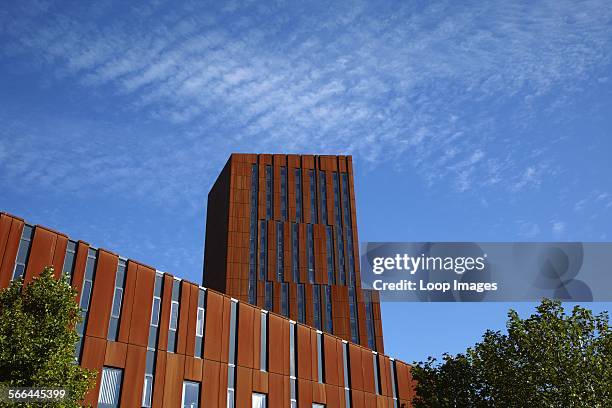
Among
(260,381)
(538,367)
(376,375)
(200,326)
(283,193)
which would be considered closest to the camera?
(538,367)

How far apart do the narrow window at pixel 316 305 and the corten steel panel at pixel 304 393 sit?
145 ft

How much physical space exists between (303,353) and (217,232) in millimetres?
59385

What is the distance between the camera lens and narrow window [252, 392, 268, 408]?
118 ft

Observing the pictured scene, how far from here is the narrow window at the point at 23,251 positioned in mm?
27578

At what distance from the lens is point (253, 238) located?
88.8 metres

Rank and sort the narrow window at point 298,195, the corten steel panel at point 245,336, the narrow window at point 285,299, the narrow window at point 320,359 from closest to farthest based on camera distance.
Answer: the corten steel panel at point 245,336, the narrow window at point 320,359, the narrow window at point 285,299, the narrow window at point 298,195

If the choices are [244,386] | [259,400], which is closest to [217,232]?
[259,400]

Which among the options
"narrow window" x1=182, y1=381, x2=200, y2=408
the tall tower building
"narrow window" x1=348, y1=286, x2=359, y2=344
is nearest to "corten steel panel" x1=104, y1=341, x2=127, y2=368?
"narrow window" x1=182, y1=381, x2=200, y2=408

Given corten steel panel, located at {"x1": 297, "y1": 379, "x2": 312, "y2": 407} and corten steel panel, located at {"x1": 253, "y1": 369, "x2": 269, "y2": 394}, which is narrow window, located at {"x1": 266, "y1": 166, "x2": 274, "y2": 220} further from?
corten steel panel, located at {"x1": 253, "y1": 369, "x2": 269, "y2": 394}

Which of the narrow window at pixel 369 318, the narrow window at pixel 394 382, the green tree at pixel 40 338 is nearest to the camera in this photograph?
the green tree at pixel 40 338

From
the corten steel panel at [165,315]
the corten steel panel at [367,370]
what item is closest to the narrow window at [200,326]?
the corten steel panel at [165,315]

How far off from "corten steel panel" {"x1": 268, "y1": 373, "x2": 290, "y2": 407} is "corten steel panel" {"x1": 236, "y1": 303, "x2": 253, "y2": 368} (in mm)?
1889

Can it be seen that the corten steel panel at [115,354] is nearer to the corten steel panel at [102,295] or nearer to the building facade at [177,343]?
the building facade at [177,343]

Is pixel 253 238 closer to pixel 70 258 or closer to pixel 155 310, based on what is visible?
pixel 155 310
